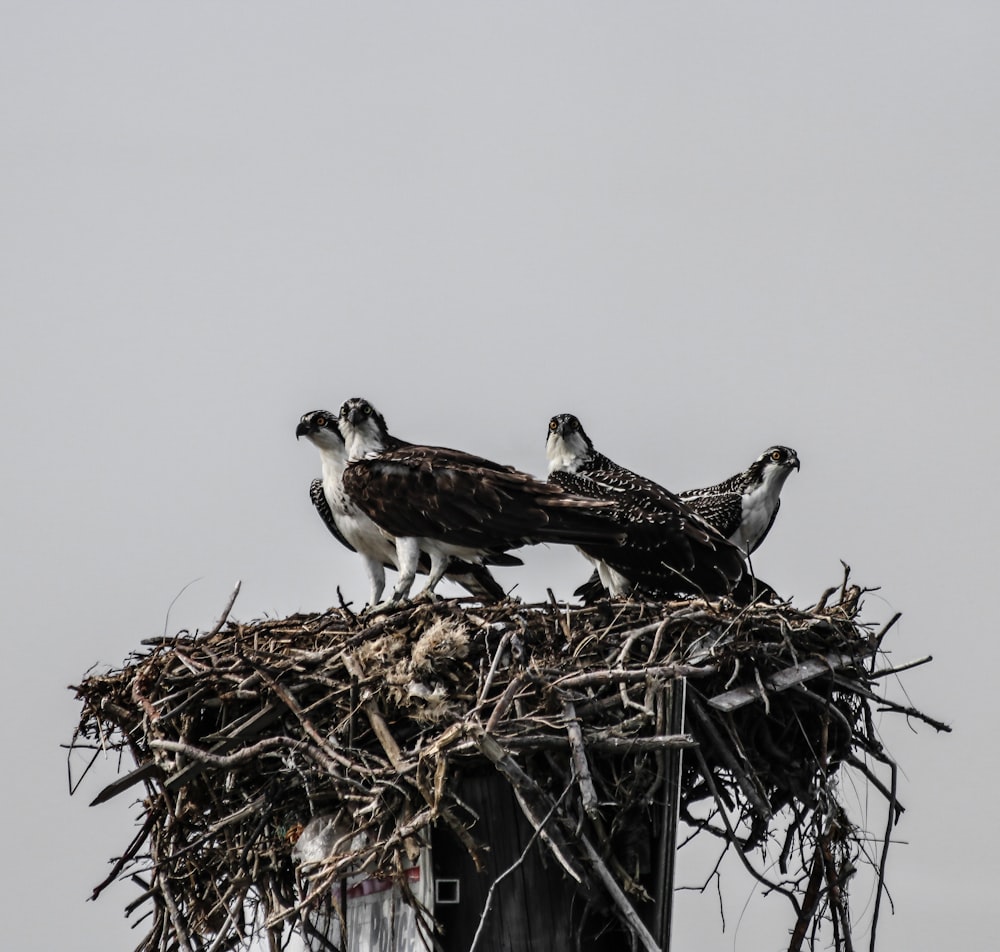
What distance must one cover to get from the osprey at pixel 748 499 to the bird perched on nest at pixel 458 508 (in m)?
1.46

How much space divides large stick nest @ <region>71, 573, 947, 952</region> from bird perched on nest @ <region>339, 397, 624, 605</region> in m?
1.13

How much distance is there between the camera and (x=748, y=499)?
10.9 meters

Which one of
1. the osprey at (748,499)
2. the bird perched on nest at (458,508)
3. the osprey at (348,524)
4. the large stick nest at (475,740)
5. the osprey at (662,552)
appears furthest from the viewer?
the osprey at (748,499)

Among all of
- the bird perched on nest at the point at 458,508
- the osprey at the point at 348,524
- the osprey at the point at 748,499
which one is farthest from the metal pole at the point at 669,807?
the osprey at the point at 748,499

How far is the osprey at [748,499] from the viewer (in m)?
10.8

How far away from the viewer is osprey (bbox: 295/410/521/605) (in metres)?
10.1

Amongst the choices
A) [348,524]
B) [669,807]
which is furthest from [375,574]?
[669,807]

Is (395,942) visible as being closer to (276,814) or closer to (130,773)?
(276,814)

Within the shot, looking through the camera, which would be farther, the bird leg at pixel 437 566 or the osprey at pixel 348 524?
the osprey at pixel 348 524

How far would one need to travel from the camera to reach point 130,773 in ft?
26.7

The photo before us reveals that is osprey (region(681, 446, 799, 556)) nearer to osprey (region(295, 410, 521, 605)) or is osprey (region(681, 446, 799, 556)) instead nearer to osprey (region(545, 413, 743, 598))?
osprey (region(545, 413, 743, 598))

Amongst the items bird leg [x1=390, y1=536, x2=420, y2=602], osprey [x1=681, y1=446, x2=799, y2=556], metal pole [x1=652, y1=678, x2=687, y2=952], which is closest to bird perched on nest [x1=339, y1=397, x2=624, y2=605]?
bird leg [x1=390, y1=536, x2=420, y2=602]

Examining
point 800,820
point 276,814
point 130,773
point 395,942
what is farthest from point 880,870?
point 130,773

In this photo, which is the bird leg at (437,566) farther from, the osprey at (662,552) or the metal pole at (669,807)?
the metal pole at (669,807)
